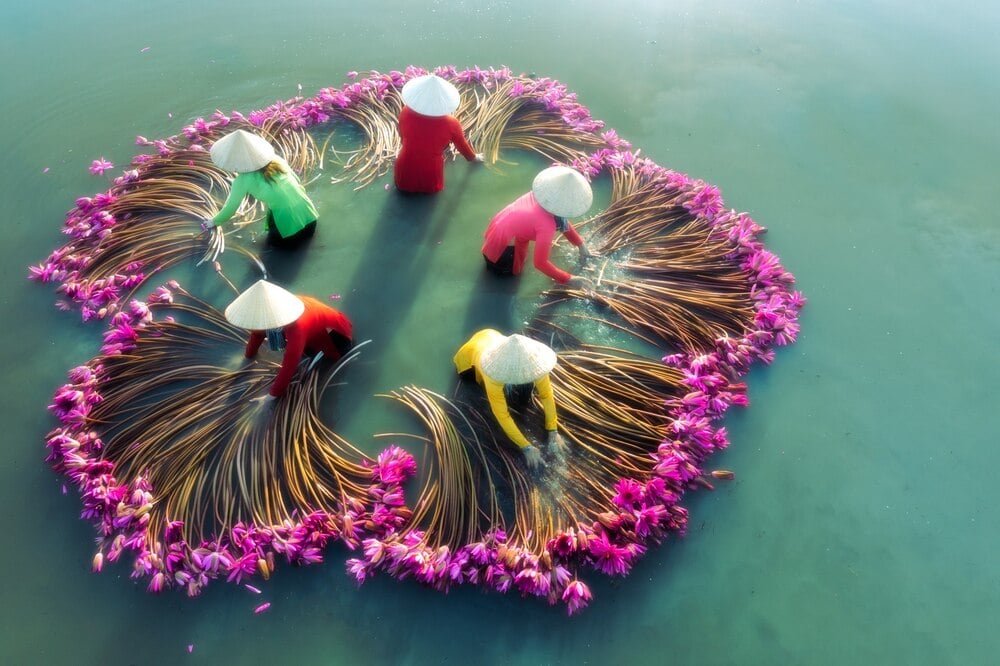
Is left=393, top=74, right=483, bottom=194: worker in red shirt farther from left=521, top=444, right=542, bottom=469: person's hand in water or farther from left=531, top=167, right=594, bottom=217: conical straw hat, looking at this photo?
left=521, top=444, right=542, bottom=469: person's hand in water

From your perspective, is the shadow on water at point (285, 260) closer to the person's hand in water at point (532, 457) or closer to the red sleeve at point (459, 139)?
the red sleeve at point (459, 139)

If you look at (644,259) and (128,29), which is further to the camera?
(128,29)

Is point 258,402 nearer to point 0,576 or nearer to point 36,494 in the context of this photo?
point 36,494

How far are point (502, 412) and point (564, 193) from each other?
1287 mm

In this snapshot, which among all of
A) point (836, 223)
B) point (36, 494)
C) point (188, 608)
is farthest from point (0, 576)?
point (836, 223)

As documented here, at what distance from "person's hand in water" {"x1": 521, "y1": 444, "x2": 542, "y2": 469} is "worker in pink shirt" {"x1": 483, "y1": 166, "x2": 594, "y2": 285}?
1.11 meters

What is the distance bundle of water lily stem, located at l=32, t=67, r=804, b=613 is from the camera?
3.06 m

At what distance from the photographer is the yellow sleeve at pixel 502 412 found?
3.07 meters

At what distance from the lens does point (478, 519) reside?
125 inches

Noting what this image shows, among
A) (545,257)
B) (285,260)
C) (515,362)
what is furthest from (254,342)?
(545,257)

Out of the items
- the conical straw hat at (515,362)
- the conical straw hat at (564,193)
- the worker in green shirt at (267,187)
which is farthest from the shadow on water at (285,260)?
the conical straw hat at (515,362)

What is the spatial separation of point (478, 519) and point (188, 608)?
1.43 meters

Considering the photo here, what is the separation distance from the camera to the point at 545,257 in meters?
3.76

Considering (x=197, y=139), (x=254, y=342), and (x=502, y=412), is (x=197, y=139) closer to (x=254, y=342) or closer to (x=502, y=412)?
(x=254, y=342)
